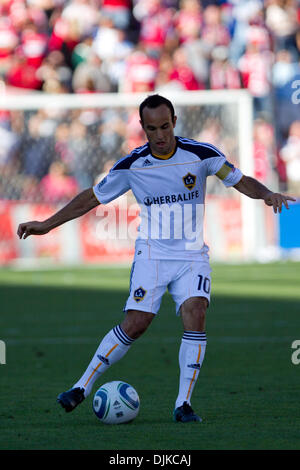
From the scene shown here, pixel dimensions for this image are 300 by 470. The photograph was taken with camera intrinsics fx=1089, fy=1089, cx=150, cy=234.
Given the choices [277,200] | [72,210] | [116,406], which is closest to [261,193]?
[277,200]

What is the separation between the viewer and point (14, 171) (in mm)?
21750

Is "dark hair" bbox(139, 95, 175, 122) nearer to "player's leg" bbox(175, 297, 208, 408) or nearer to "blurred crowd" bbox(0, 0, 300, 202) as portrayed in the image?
"player's leg" bbox(175, 297, 208, 408)

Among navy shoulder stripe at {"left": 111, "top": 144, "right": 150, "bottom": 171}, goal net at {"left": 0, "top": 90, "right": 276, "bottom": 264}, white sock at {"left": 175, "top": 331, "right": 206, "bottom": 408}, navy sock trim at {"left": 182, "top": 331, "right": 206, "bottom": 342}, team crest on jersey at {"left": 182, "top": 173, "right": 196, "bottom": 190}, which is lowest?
white sock at {"left": 175, "top": 331, "right": 206, "bottom": 408}

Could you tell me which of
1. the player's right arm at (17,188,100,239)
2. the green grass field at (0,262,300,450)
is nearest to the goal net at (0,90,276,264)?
the green grass field at (0,262,300,450)

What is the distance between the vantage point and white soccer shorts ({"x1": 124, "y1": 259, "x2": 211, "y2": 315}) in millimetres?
6508

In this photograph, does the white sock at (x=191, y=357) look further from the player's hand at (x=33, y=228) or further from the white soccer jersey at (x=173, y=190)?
the player's hand at (x=33, y=228)

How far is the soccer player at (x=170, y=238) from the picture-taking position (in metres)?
6.46

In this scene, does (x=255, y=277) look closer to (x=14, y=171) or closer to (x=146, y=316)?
(x=14, y=171)

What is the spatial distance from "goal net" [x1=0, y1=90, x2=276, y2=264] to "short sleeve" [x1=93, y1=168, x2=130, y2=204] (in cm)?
Answer: 1343

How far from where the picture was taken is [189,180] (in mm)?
6543

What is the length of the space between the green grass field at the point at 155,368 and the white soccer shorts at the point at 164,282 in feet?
2.25

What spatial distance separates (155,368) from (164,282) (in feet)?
8.11
